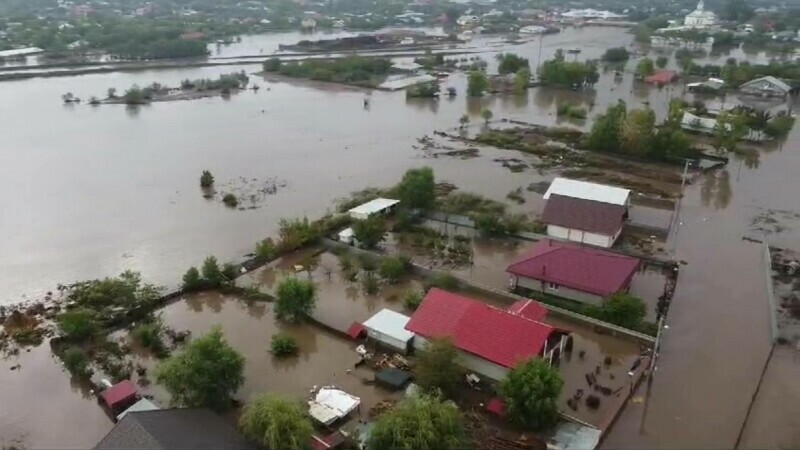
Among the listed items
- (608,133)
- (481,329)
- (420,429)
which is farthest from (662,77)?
(420,429)

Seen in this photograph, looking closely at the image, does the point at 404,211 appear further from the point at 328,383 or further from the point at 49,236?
the point at 49,236

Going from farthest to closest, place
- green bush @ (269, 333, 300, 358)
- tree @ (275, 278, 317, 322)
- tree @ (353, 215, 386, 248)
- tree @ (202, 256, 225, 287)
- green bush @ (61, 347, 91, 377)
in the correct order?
tree @ (353, 215, 386, 248), tree @ (202, 256, 225, 287), tree @ (275, 278, 317, 322), green bush @ (269, 333, 300, 358), green bush @ (61, 347, 91, 377)

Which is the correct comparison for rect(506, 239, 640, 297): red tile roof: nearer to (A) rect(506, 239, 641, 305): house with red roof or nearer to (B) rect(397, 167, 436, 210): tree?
(A) rect(506, 239, 641, 305): house with red roof

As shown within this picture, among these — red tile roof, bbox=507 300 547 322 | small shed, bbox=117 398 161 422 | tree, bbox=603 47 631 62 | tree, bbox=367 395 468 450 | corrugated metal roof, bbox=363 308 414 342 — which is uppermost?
tree, bbox=603 47 631 62

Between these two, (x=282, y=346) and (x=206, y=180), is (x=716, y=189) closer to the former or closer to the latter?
(x=282, y=346)

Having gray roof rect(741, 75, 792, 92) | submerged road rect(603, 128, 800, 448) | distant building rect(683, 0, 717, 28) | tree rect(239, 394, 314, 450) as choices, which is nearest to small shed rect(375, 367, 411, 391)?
tree rect(239, 394, 314, 450)

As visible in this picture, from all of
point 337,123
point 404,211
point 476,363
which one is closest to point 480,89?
point 337,123

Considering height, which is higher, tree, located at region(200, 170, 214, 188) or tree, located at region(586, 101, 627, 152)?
tree, located at region(586, 101, 627, 152)
